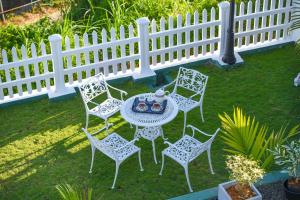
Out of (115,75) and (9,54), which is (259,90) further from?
(9,54)

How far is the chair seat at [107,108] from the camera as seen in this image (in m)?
9.26

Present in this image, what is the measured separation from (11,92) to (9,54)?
1.87 metres

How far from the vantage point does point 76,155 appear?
354 inches

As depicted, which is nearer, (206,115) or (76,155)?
(76,155)

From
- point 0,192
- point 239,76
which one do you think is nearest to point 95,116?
point 0,192

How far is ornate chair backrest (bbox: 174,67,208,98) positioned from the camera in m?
9.59

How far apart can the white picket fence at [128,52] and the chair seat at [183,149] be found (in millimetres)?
2640

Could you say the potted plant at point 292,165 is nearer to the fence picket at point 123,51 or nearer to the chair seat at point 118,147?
the chair seat at point 118,147

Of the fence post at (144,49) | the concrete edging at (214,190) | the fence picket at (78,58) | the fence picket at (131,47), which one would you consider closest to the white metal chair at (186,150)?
the concrete edging at (214,190)

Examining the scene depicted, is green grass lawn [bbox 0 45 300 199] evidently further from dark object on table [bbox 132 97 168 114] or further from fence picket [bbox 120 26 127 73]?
dark object on table [bbox 132 97 168 114]

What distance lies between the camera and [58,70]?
33.6 ft

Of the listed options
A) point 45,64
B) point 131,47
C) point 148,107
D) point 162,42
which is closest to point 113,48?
point 131,47

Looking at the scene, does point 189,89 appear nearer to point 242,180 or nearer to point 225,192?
point 225,192

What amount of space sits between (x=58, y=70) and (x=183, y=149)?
3158 millimetres
